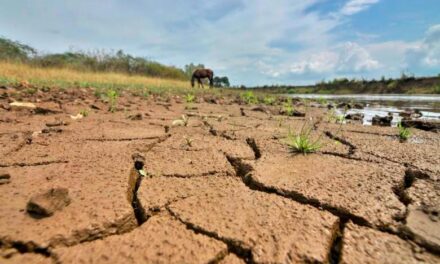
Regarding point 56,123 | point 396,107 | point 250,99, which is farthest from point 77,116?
point 396,107

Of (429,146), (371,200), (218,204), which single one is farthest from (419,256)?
(429,146)

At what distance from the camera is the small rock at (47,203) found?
0.99 m

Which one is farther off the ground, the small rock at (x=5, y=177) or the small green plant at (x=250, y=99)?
the small rock at (x=5, y=177)

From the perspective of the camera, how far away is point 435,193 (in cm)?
123

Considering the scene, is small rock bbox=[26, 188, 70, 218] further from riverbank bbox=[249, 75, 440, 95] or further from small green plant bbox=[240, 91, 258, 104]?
riverbank bbox=[249, 75, 440, 95]

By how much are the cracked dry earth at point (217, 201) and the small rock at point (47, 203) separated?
19 mm

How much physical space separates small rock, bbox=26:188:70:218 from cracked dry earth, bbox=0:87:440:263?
0.06ft

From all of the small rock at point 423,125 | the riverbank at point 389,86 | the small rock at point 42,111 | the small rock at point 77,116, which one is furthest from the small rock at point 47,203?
the riverbank at point 389,86

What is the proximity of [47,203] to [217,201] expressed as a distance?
23.3 inches

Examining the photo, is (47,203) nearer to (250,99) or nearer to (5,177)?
(5,177)

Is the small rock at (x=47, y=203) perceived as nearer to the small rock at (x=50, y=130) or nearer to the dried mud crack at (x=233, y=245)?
the dried mud crack at (x=233, y=245)

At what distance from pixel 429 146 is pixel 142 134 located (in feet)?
6.94

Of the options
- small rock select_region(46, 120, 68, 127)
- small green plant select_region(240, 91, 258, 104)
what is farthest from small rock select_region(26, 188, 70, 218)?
small green plant select_region(240, 91, 258, 104)

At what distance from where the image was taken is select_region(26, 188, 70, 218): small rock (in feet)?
3.26
